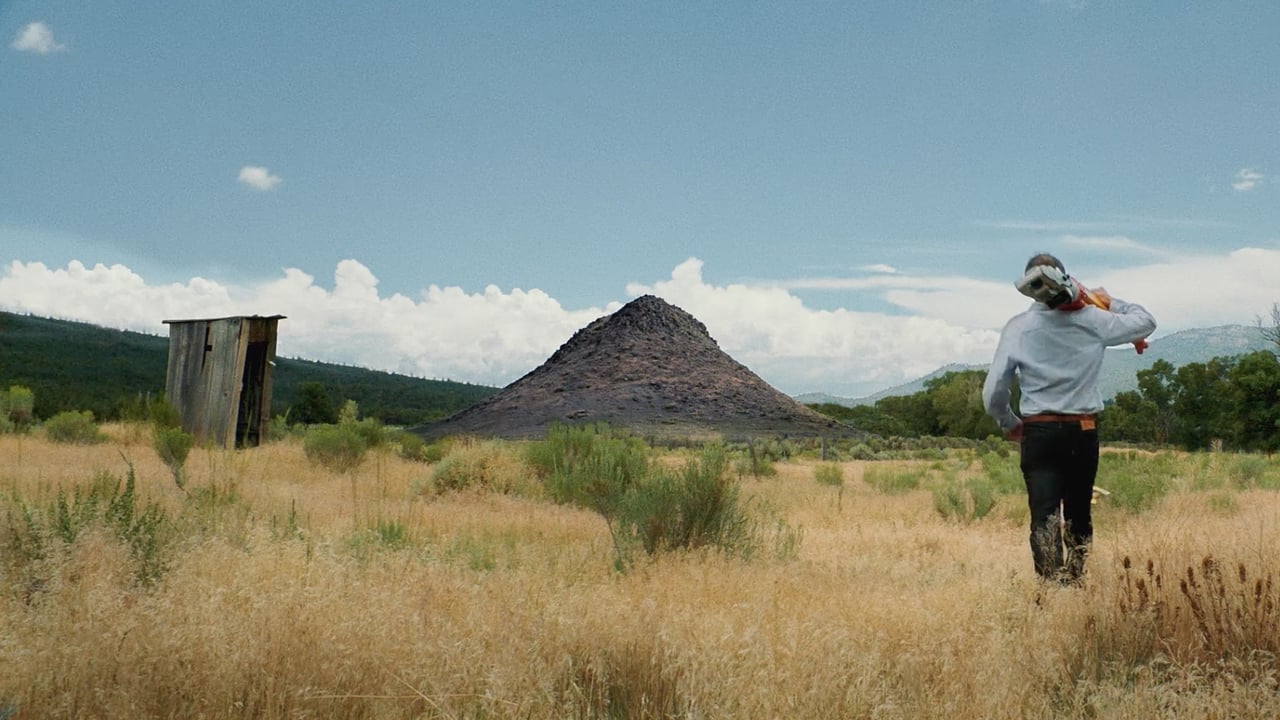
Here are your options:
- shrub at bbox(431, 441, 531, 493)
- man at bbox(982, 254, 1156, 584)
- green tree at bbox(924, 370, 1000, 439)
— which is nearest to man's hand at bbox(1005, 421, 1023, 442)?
man at bbox(982, 254, 1156, 584)

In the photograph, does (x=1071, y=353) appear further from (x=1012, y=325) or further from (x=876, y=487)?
(x=876, y=487)

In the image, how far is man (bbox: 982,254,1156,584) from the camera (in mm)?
4961

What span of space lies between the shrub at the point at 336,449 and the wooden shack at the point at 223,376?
5.15m

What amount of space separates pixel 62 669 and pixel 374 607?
1106 mm

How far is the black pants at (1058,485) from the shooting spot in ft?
16.3

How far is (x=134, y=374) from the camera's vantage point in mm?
73562

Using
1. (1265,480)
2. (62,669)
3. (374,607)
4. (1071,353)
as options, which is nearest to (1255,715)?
(1071,353)

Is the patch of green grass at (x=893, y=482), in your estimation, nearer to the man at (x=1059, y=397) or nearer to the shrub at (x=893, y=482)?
the shrub at (x=893, y=482)

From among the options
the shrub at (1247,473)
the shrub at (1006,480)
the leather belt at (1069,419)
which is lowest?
the shrub at (1006,480)

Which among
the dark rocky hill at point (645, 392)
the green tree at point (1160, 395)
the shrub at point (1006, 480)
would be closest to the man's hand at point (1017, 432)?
the shrub at point (1006, 480)

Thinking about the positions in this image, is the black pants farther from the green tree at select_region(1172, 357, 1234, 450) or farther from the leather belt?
the green tree at select_region(1172, 357, 1234, 450)

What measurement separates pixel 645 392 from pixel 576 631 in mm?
36622

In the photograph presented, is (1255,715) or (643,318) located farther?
(643,318)

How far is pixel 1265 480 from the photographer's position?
618 inches
